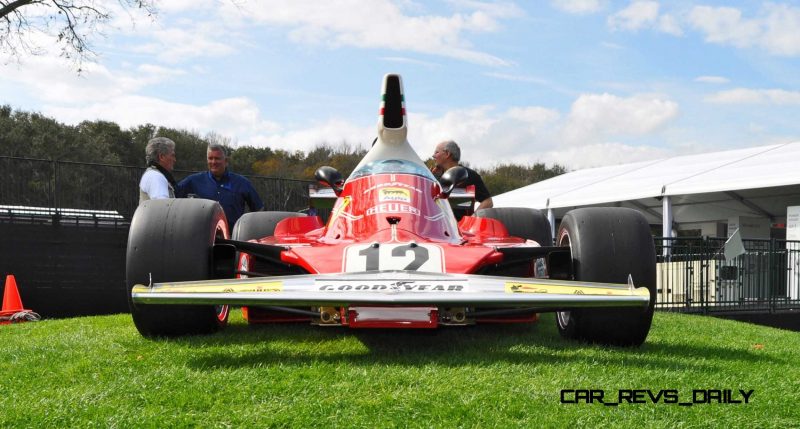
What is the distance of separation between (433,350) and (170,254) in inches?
66.5

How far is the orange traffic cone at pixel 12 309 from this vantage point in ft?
29.0

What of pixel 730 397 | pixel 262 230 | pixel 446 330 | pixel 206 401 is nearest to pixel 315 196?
pixel 262 230

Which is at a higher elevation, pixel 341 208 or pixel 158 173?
pixel 158 173

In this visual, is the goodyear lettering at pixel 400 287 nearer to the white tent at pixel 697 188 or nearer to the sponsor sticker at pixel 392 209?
the sponsor sticker at pixel 392 209

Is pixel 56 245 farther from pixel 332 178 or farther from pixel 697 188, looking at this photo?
pixel 697 188

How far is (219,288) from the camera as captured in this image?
144 inches

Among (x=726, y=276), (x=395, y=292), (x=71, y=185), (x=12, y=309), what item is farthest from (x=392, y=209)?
(x=726, y=276)

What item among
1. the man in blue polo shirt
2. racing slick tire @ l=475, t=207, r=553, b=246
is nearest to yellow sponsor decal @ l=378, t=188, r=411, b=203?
racing slick tire @ l=475, t=207, r=553, b=246

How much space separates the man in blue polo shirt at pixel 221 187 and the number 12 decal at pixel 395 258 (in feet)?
10.4

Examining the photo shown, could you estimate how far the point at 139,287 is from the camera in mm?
3723

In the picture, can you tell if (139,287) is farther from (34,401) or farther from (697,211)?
(697,211)

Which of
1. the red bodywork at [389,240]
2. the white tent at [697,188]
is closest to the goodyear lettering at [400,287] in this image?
the red bodywork at [389,240]

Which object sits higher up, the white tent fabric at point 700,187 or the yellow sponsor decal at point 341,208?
the white tent fabric at point 700,187

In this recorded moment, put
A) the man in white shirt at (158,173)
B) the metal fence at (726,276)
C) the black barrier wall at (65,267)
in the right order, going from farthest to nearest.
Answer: the metal fence at (726,276) < the black barrier wall at (65,267) < the man in white shirt at (158,173)
